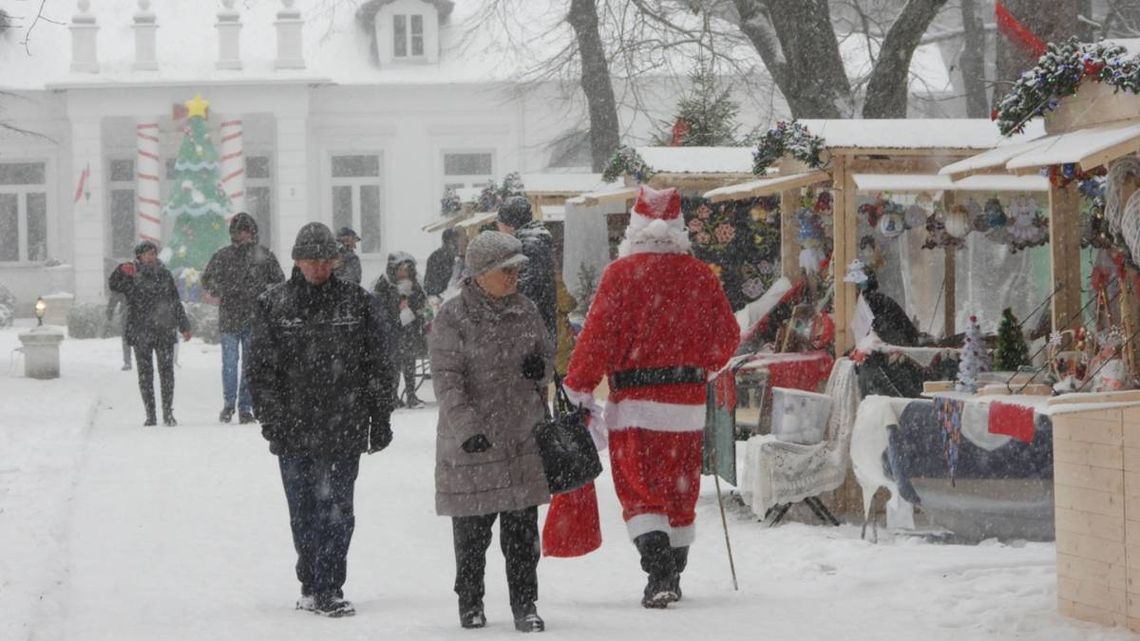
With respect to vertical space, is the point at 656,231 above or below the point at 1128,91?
below

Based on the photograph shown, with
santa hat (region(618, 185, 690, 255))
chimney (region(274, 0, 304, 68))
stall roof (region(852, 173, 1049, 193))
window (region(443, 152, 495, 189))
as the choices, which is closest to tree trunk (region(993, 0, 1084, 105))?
stall roof (region(852, 173, 1049, 193))

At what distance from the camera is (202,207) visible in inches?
1407

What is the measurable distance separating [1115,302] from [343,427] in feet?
11.0

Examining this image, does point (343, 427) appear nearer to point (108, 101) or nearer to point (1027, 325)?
point (1027, 325)

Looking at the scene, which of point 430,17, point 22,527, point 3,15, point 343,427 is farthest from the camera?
point 430,17

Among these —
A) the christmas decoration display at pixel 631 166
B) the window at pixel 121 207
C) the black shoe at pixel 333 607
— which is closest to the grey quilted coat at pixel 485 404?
the black shoe at pixel 333 607

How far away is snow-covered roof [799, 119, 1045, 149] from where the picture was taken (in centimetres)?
1026

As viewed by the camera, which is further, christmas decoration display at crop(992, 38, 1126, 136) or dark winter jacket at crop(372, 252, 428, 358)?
dark winter jacket at crop(372, 252, 428, 358)

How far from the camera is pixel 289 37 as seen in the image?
37.7m

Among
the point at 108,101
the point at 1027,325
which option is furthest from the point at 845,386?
the point at 108,101

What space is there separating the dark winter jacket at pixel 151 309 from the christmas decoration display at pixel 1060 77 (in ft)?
30.3

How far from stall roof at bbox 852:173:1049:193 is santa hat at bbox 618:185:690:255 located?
2579 mm

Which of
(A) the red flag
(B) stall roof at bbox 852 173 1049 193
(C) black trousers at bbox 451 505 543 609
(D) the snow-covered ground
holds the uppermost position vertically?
(A) the red flag

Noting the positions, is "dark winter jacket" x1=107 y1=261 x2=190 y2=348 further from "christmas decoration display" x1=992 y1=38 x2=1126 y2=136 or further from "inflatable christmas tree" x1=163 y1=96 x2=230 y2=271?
"inflatable christmas tree" x1=163 y1=96 x2=230 y2=271
